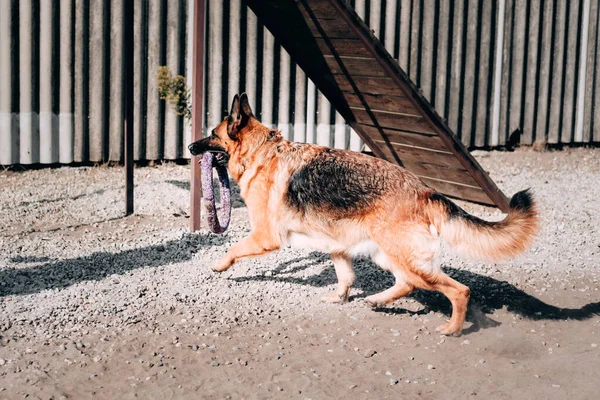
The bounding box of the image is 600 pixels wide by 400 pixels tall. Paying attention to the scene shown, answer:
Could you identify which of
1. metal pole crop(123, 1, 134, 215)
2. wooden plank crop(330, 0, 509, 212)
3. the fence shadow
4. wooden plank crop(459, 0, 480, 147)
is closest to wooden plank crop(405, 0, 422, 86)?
Result: wooden plank crop(459, 0, 480, 147)

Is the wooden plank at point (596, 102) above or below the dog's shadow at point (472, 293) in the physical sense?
above

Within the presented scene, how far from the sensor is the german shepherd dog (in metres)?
5.40

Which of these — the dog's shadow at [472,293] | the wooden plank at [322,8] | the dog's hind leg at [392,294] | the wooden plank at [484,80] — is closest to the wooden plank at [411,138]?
the dog's shadow at [472,293]

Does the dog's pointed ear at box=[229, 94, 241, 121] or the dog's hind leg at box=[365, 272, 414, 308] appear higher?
the dog's pointed ear at box=[229, 94, 241, 121]

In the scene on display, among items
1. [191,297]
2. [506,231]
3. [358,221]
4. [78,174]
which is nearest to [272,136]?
[358,221]

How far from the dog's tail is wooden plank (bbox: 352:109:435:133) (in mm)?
2489

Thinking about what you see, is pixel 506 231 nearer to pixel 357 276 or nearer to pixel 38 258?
pixel 357 276

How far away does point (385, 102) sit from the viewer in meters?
Result: 8.21

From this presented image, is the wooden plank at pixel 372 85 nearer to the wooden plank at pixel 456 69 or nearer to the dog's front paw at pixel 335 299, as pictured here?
the dog's front paw at pixel 335 299

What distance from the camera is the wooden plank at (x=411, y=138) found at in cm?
807

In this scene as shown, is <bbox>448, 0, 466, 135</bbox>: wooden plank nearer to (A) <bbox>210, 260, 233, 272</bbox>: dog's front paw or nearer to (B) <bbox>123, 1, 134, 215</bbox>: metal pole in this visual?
(B) <bbox>123, 1, 134, 215</bbox>: metal pole

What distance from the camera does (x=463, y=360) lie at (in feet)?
16.9

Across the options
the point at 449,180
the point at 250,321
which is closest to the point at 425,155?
the point at 449,180

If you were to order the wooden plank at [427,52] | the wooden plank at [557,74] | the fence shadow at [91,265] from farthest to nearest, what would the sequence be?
the wooden plank at [557,74]
the wooden plank at [427,52]
the fence shadow at [91,265]
